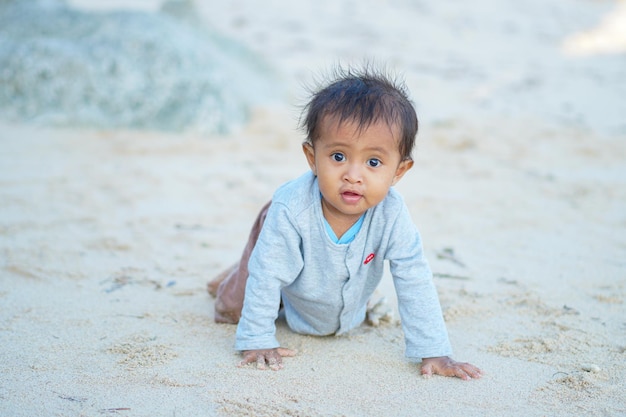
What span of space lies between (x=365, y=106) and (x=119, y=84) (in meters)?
4.04

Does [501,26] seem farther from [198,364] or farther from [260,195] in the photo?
[198,364]

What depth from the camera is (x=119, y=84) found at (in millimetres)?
5543

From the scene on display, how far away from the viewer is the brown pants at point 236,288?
2.46 meters

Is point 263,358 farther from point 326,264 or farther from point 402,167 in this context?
point 402,167

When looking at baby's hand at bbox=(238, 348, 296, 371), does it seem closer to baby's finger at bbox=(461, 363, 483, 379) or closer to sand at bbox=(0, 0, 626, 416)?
sand at bbox=(0, 0, 626, 416)

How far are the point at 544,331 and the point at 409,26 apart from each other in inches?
280

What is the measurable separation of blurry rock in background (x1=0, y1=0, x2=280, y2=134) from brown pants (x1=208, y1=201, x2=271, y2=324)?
3038mm

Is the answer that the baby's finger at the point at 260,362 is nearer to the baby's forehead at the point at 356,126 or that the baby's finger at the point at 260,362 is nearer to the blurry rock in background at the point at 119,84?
the baby's forehead at the point at 356,126

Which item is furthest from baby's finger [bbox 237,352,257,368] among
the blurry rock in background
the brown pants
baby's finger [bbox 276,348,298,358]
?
the blurry rock in background

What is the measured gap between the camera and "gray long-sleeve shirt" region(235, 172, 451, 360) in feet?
7.22

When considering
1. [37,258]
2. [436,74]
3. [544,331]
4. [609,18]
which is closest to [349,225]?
[544,331]

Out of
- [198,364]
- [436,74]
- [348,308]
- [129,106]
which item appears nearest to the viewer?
[198,364]

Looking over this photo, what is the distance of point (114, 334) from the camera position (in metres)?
2.38

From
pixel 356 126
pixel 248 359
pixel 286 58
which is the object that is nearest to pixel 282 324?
pixel 248 359
